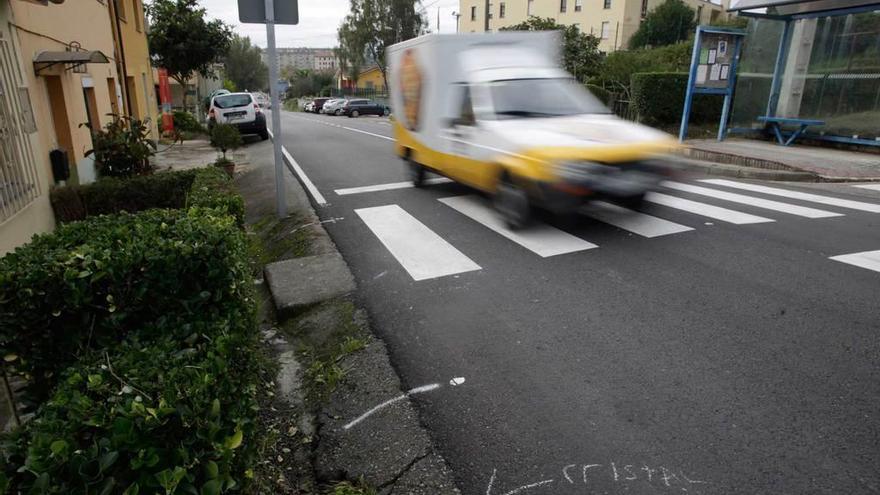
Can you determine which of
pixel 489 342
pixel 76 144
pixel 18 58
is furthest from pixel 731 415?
pixel 76 144

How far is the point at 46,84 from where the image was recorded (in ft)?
28.3

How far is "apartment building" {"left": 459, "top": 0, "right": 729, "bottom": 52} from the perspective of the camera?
168ft

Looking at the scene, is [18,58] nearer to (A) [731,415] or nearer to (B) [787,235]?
Result: (A) [731,415]

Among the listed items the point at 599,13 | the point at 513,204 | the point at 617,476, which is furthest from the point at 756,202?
the point at 599,13

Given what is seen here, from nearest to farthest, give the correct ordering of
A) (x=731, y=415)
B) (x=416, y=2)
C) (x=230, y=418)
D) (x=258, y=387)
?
(x=230, y=418) < (x=731, y=415) < (x=258, y=387) < (x=416, y=2)

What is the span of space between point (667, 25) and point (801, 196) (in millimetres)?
45595

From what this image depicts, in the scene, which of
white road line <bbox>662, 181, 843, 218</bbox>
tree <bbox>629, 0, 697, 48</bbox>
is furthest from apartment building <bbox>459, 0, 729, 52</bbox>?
white road line <bbox>662, 181, 843, 218</bbox>

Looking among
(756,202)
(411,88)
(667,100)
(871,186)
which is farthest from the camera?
(667,100)

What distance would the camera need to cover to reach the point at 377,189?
9.67 meters

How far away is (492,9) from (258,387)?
2524 inches

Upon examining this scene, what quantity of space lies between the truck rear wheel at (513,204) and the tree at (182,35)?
77.8 ft

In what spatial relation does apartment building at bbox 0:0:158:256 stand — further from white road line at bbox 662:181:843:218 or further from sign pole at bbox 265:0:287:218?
white road line at bbox 662:181:843:218

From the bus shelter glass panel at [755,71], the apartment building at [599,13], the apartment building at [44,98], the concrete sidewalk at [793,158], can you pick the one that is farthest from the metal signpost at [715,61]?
the apartment building at [599,13]

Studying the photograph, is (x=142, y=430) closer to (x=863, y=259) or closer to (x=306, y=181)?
(x=863, y=259)
